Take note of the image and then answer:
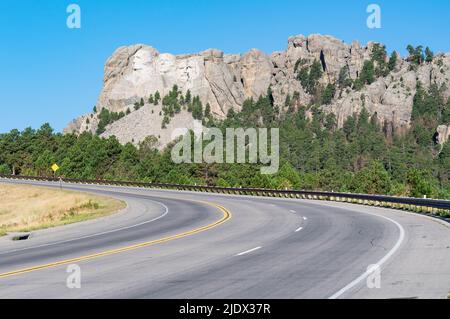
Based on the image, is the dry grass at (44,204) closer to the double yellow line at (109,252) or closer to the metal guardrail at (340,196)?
the metal guardrail at (340,196)

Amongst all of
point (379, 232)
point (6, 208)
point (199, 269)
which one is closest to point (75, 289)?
point (199, 269)

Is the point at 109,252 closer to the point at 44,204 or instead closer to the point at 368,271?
the point at 368,271

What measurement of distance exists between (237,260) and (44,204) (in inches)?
1791

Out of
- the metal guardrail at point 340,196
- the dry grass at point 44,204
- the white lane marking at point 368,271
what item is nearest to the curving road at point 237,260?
the white lane marking at point 368,271

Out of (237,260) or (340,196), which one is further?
(340,196)

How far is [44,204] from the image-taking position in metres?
57.3

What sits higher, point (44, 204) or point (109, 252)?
point (109, 252)

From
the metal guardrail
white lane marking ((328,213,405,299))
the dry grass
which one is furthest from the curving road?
the dry grass

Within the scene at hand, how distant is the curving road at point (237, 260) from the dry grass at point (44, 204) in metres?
13.9

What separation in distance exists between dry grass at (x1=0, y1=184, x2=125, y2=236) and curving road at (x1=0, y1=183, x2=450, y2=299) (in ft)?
45.7

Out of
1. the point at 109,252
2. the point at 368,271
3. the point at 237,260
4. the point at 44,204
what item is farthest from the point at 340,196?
the point at 368,271

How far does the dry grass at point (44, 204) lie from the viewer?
135 ft

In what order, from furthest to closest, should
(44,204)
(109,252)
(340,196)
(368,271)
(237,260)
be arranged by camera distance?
(44,204), (340,196), (109,252), (237,260), (368,271)

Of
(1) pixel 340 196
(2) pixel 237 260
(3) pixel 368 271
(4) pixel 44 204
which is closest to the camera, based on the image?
(3) pixel 368 271
